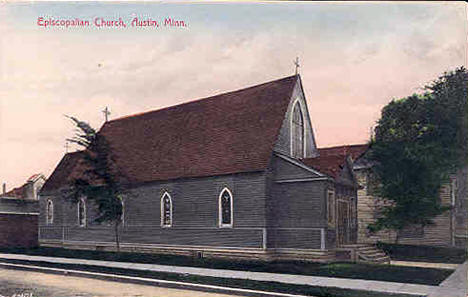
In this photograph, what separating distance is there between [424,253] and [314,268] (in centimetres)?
666

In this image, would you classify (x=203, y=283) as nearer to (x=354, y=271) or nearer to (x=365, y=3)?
(x=354, y=271)

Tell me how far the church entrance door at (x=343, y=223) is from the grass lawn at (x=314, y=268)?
2.88 m

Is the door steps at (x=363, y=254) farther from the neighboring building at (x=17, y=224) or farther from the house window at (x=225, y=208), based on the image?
the neighboring building at (x=17, y=224)

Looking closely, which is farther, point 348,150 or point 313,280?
point 348,150

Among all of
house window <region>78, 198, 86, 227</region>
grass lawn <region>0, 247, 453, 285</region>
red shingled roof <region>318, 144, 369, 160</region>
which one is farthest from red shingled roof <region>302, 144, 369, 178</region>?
house window <region>78, 198, 86, 227</region>

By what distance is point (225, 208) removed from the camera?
2202 cm

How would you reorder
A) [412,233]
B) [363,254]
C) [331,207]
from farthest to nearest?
[412,233] → [331,207] → [363,254]

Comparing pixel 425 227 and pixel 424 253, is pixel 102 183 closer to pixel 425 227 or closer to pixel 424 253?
pixel 424 253

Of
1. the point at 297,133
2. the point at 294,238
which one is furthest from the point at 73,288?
the point at 297,133

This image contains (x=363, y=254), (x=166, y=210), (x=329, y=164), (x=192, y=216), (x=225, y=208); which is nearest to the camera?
(x=363, y=254)

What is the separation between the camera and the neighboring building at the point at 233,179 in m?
20.5

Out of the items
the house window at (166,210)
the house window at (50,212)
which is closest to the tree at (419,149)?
the house window at (166,210)

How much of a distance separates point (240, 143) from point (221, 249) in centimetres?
467

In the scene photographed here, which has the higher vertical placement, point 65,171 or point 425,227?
point 65,171
